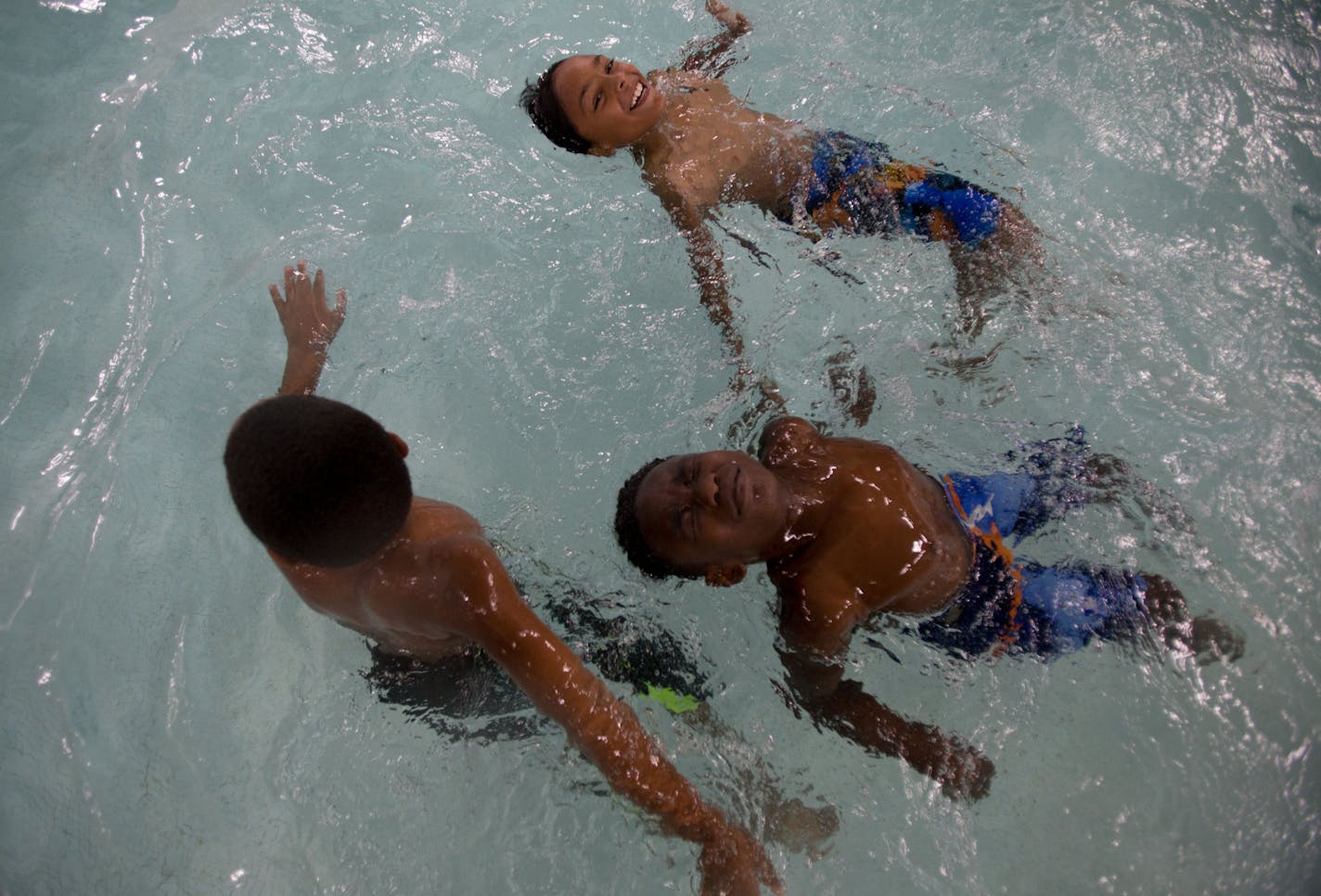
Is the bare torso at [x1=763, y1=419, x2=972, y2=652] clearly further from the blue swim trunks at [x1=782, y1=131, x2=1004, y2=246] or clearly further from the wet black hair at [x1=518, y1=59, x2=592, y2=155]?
the wet black hair at [x1=518, y1=59, x2=592, y2=155]

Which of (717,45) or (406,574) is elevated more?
(717,45)

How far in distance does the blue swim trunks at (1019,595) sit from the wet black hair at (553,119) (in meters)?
1.63

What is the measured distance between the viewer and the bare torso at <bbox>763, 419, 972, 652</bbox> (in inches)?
75.4

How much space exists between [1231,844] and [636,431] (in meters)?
1.90

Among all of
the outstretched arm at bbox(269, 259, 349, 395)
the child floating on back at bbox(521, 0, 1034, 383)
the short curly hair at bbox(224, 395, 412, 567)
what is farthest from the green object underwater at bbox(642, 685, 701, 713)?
the outstretched arm at bbox(269, 259, 349, 395)

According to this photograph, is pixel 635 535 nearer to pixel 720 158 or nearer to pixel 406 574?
pixel 406 574

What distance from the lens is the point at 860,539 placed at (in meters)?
1.92

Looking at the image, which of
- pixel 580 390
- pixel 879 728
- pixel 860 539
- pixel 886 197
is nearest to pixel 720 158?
pixel 886 197

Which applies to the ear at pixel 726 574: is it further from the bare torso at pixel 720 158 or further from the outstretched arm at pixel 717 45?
the outstretched arm at pixel 717 45

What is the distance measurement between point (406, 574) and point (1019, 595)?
1.44m

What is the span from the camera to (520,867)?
211 cm

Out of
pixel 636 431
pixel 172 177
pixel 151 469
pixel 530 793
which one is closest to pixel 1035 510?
pixel 636 431

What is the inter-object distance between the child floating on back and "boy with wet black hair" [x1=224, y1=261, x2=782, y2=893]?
1.28 m

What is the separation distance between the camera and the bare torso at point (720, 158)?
269 centimetres
